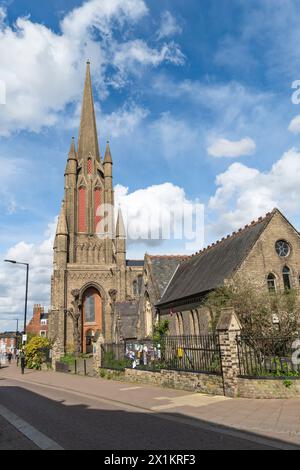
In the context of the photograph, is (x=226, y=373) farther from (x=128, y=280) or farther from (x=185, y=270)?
(x=128, y=280)

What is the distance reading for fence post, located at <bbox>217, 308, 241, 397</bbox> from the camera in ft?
43.3

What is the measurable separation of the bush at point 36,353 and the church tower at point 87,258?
39.3ft

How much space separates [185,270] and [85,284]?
2656 centimetres

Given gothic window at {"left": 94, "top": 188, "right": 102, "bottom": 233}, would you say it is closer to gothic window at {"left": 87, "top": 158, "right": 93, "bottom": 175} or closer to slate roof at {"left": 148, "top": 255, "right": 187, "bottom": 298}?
gothic window at {"left": 87, "top": 158, "right": 93, "bottom": 175}

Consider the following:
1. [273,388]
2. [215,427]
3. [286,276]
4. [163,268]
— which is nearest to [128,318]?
[163,268]

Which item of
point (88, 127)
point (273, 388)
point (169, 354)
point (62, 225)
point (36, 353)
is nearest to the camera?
point (273, 388)

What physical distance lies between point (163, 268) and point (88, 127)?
40.4 meters

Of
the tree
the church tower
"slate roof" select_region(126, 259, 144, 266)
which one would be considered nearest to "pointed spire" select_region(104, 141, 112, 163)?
the church tower

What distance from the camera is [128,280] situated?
182 ft

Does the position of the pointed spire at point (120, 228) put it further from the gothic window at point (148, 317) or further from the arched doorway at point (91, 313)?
the gothic window at point (148, 317)

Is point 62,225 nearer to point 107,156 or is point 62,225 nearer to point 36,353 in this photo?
point 107,156

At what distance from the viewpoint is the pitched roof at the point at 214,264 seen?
2130cm

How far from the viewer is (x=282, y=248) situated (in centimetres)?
2153

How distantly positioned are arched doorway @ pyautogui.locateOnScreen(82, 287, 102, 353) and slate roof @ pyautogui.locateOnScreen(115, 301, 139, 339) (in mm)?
14352
